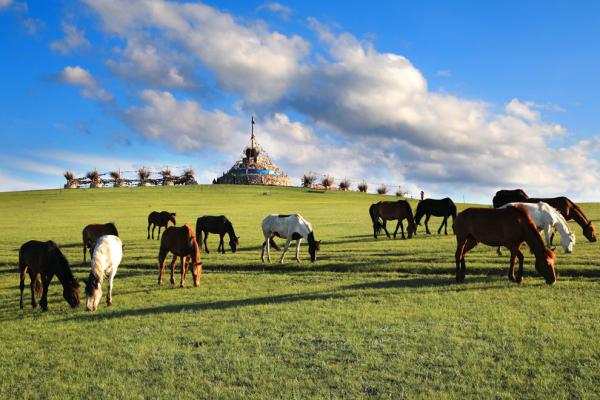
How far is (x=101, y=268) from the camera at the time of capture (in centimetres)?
1137

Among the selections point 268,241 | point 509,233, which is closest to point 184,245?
point 268,241

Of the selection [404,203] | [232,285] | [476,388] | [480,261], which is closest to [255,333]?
[476,388]

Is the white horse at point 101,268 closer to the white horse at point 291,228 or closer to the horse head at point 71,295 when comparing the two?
the horse head at point 71,295

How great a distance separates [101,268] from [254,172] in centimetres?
9355

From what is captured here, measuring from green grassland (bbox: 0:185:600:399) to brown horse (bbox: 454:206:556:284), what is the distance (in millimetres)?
493

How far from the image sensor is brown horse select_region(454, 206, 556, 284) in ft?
40.6

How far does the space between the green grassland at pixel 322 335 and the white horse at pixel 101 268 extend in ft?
1.09

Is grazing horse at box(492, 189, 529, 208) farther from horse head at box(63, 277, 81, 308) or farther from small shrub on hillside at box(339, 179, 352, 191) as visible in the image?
small shrub on hillside at box(339, 179, 352, 191)

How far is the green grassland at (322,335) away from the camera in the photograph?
6.43 m

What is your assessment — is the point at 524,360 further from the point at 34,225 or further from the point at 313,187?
the point at 313,187

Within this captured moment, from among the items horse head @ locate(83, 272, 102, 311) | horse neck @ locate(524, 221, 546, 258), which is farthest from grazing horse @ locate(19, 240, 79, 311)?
horse neck @ locate(524, 221, 546, 258)

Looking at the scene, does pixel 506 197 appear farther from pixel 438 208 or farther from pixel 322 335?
pixel 322 335

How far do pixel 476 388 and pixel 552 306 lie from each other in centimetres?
508

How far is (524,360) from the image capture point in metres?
7.05
